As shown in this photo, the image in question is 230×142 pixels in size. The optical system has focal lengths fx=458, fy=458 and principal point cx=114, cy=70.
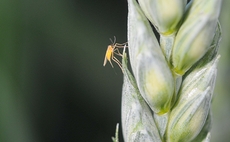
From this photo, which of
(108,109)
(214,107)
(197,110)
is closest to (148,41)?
(197,110)

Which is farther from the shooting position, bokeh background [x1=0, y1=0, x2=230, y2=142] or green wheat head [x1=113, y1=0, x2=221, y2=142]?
bokeh background [x1=0, y1=0, x2=230, y2=142]

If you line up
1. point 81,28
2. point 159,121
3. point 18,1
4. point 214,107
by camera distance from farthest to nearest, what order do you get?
point 81,28 < point 18,1 < point 214,107 < point 159,121

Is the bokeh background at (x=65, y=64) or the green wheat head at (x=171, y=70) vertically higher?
the green wheat head at (x=171, y=70)

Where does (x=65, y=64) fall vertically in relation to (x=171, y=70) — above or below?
below

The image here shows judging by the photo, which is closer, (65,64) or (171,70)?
(171,70)

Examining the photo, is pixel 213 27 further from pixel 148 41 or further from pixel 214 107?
pixel 214 107
